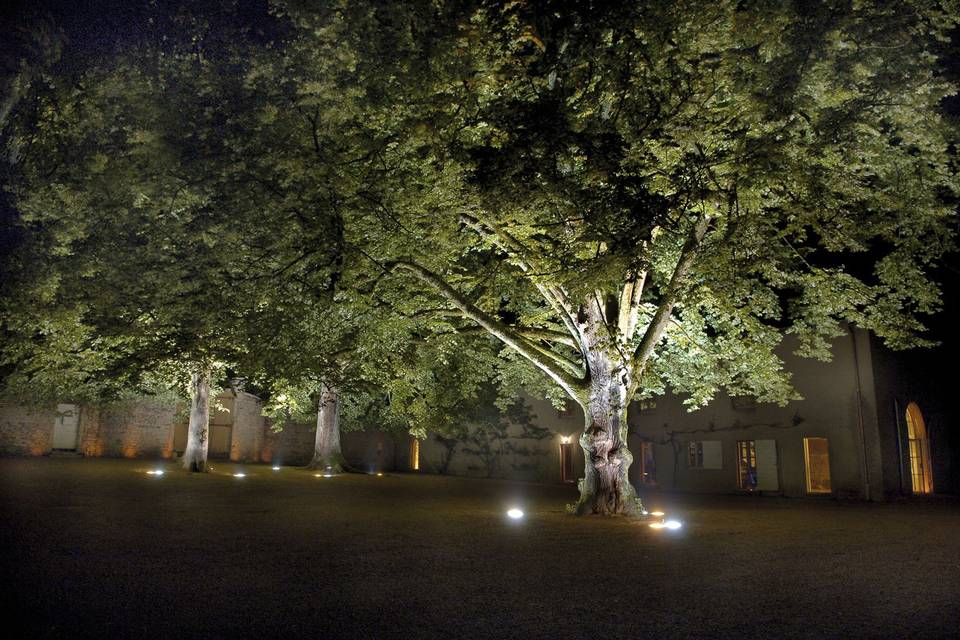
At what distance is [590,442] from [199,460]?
61.3 ft

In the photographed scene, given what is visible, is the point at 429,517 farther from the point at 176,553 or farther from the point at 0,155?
the point at 0,155

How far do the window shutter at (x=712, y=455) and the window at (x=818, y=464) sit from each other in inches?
112

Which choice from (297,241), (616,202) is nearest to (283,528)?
(297,241)

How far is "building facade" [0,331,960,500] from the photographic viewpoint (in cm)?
2069

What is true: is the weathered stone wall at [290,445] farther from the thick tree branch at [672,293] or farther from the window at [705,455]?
the thick tree branch at [672,293]

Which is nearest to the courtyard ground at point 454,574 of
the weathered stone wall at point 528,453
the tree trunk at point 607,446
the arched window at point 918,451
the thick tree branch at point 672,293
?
the tree trunk at point 607,446

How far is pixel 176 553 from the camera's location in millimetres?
7812

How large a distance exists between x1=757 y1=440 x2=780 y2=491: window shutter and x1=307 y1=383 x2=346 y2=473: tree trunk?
1681 cm

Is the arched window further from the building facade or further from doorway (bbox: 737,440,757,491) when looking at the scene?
doorway (bbox: 737,440,757,491)

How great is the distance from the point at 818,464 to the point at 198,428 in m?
22.9

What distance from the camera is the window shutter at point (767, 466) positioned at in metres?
22.6

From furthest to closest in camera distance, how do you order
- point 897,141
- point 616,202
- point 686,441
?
point 686,441, point 897,141, point 616,202

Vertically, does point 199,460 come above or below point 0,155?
below

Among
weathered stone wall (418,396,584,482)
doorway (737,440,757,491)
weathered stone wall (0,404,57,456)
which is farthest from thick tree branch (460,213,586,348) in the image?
weathered stone wall (0,404,57,456)
